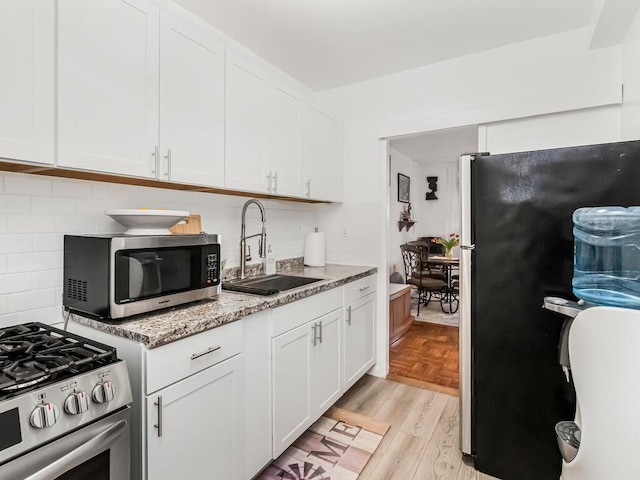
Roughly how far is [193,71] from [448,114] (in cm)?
179

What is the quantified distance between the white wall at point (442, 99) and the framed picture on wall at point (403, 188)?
2729 mm

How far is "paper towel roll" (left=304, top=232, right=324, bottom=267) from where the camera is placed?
2.88 m

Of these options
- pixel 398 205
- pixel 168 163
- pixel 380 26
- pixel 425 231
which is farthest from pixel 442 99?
pixel 425 231

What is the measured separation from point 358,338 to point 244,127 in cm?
168

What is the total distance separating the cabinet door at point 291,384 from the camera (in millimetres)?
1719

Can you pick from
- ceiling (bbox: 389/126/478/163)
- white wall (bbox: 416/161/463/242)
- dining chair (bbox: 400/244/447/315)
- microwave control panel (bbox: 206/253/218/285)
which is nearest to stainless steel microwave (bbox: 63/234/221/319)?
microwave control panel (bbox: 206/253/218/285)

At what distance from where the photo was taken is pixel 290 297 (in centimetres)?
179

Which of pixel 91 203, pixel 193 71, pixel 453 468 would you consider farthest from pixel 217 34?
pixel 453 468

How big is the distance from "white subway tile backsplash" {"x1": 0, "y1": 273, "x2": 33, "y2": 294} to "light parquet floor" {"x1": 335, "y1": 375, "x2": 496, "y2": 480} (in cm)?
178

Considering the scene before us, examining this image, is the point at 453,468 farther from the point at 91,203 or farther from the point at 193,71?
the point at 193,71

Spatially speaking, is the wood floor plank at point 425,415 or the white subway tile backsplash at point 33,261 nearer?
the white subway tile backsplash at point 33,261

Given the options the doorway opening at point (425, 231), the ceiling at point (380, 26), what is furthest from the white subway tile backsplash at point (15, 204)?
the doorway opening at point (425, 231)

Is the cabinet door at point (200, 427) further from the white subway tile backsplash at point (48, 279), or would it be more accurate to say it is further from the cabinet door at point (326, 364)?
the white subway tile backsplash at point (48, 279)

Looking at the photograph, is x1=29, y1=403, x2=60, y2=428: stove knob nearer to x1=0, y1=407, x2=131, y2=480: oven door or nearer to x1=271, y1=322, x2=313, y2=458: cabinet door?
x1=0, y1=407, x2=131, y2=480: oven door
